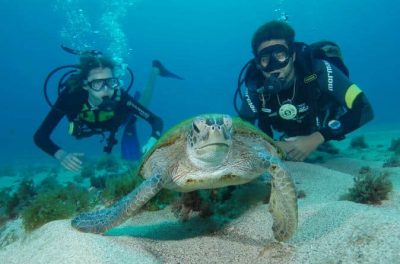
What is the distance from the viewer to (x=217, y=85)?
17450 cm

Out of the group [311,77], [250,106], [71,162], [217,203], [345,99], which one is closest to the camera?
[217,203]

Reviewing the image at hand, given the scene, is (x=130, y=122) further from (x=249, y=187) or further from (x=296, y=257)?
(x=296, y=257)

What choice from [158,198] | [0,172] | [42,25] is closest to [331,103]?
[158,198]

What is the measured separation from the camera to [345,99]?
619 centimetres

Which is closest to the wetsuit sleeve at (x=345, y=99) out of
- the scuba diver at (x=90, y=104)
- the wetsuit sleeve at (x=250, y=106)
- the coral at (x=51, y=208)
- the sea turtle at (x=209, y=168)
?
the wetsuit sleeve at (x=250, y=106)

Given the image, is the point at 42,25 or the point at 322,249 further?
the point at 42,25

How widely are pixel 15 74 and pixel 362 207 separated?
13083cm

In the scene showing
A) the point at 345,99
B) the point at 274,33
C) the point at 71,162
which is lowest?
the point at 71,162

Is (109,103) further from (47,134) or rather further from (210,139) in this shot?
(210,139)

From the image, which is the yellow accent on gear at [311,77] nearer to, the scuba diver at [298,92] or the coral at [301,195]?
the scuba diver at [298,92]

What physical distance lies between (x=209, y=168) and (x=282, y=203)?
880 mm

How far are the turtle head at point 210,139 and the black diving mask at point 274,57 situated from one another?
3120 millimetres

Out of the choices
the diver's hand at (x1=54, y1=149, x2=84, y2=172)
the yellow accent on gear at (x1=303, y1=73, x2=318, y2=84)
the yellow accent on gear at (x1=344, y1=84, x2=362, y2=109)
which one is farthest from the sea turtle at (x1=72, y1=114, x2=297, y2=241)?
the diver's hand at (x1=54, y1=149, x2=84, y2=172)

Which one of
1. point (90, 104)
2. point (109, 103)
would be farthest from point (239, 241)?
point (90, 104)
